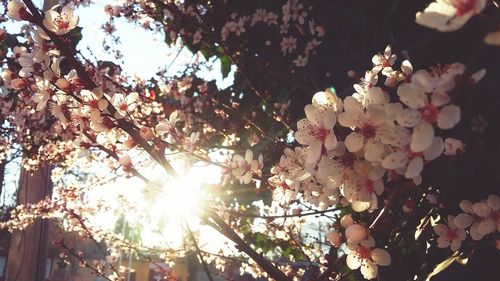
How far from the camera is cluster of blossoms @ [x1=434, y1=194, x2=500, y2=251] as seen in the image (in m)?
1.08

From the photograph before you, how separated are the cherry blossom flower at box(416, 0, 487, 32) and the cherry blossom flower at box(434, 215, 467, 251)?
2.46 feet

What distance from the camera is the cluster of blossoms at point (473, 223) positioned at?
3.55ft

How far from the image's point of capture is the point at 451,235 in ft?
4.11

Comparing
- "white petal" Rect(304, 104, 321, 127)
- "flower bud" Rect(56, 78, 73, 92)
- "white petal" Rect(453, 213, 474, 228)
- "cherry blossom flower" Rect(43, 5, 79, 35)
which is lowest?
"white petal" Rect(453, 213, 474, 228)

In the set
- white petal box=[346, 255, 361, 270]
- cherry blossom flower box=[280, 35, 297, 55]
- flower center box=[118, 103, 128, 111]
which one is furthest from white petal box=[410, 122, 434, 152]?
cherry blossom flower box=[280, 35, 297, 55]

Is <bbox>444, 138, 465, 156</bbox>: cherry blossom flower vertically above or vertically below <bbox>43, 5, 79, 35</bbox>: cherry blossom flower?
below

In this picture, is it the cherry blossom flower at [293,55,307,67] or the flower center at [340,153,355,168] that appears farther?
the cherry blossom flower at [293,55,307,67]

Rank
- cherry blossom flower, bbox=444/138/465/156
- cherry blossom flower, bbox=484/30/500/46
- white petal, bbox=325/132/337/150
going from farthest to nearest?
cherry blossom flower, bbox=444/138/465/156, white petal, bbox=325/132/337/150, cherry blossom flower, bbox=484/30/500/46

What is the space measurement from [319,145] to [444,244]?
55cm

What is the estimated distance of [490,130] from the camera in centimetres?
158

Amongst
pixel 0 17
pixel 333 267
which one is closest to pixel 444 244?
pixel 333 267

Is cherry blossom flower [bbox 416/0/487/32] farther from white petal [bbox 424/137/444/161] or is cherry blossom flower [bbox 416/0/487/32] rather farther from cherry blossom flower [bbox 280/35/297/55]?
cherry blossom flower [bbox 280/35/297/55]

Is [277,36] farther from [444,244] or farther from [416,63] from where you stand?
[444,244]

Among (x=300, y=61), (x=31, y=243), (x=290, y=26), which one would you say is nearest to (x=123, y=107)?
(x=300, y=61)
